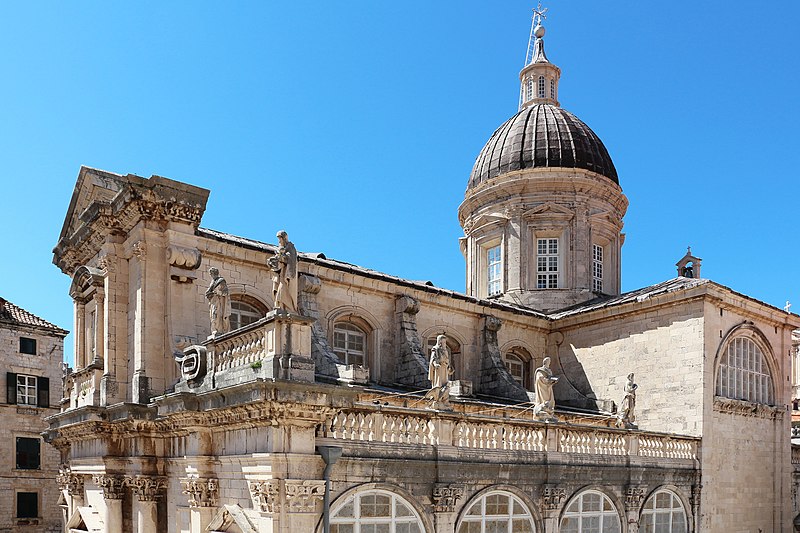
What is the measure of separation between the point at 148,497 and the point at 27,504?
2091cm

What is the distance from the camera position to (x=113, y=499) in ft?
56.8

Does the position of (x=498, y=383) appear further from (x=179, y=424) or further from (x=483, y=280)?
(x=179, y=424)

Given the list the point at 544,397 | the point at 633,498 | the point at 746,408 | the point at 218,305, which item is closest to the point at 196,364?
the point at 218,305

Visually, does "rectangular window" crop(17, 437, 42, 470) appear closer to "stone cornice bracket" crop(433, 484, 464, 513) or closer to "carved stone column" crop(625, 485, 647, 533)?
"stone cornice bracket" crop(433, 484, 464, 513)

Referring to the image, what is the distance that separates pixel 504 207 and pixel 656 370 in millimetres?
10133

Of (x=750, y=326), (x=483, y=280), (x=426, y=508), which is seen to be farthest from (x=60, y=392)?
(x=750, y=326)

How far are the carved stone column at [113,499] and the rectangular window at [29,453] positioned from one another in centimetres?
1843

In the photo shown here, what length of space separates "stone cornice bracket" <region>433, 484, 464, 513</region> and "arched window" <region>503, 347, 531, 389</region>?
11.6 m

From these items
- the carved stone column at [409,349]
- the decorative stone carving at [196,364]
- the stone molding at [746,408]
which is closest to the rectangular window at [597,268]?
the stone molding at [746,408]

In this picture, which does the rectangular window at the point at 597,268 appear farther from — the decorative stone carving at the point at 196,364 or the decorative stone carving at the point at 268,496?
the decorative stone carving at the point at 268,496

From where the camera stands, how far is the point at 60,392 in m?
34.5

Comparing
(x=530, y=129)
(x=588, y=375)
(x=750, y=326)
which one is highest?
(x=530, y=129)

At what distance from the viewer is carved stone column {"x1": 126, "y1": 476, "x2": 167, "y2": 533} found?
15938 mm

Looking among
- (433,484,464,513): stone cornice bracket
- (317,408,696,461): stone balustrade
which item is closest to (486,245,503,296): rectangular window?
(317,408,696,461): stone balustrade
